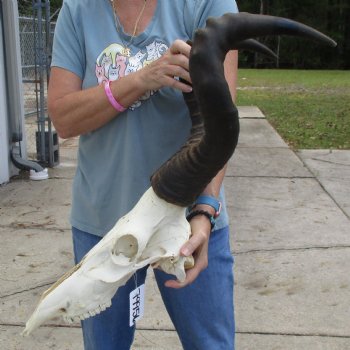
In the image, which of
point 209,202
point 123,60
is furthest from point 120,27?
point 209,202

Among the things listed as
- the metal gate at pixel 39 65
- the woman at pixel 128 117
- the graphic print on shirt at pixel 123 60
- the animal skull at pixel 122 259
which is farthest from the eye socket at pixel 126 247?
the metal gate at pixel 39 65

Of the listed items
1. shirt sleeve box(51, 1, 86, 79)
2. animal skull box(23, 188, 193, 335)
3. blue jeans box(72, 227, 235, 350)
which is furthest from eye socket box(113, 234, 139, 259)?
shirt sleeve box(51, 1, 86, 79)

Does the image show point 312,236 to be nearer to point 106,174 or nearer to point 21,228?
point 21,228

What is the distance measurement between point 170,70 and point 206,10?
333mm

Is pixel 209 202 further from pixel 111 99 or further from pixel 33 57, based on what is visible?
pixel 33 57

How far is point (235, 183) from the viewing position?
22.4ft

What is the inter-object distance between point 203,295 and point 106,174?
0.48 m

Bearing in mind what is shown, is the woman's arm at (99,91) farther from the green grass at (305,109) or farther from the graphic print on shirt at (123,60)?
the green grass at (305,109)

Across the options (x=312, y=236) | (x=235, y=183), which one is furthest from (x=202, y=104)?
(x=235, y=183)

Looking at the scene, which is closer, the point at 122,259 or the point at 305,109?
the point at 122,259

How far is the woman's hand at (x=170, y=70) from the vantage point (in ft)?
5.21

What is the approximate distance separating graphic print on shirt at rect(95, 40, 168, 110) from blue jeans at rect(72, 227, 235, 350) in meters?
0.51

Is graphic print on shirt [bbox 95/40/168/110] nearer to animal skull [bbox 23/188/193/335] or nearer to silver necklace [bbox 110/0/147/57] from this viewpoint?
silver necklace [bbox 110/0/147/57]

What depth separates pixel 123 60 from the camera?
1883 mm
